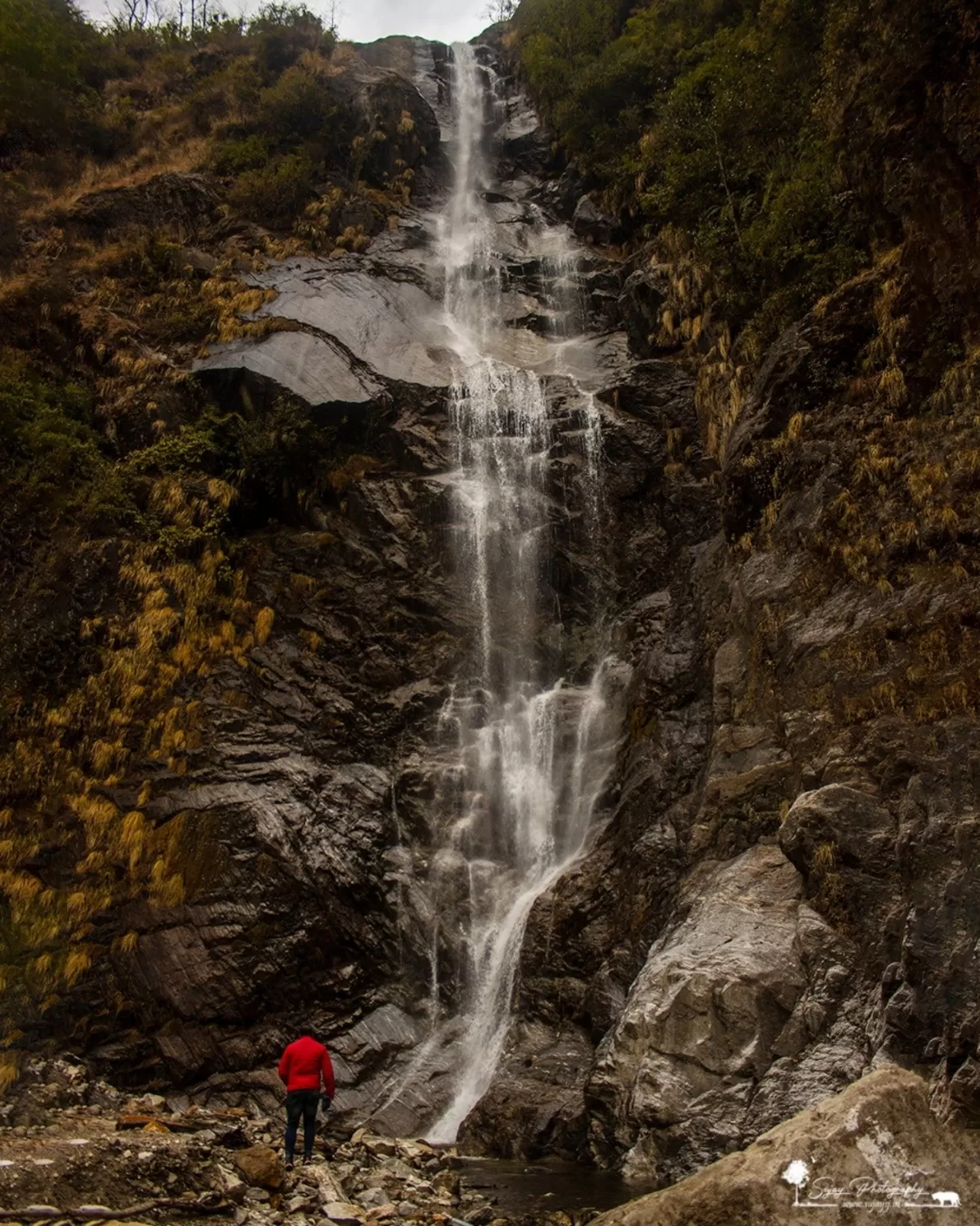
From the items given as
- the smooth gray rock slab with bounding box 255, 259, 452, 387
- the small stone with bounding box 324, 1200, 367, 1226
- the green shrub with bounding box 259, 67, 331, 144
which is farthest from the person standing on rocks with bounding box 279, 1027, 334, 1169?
the green shrub with bounding box 259, 67, 331, 144

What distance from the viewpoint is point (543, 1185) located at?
32.0 feet

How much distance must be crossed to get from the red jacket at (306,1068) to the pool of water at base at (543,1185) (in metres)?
1.90

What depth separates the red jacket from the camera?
372 inches

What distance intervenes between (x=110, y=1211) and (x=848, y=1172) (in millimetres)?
5104

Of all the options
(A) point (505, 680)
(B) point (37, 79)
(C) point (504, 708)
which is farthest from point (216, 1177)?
(B) point (37, 79)

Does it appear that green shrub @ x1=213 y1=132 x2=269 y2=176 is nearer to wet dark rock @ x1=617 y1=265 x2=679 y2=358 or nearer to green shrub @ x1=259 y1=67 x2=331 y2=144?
green shrub @ x1=259 y1=67 x2=331 y2=144

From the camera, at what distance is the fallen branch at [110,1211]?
653 centimetres

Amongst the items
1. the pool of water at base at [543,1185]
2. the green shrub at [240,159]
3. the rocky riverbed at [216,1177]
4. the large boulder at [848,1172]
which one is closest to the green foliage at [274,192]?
the green shrub at [240,159]

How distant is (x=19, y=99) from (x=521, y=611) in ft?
78.2

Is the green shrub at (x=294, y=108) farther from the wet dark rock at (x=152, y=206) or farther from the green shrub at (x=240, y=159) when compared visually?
the wet dark rock at (x=152, y=206)

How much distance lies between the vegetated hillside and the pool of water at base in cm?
656

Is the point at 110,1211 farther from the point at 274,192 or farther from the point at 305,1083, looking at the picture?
the point at 274,192

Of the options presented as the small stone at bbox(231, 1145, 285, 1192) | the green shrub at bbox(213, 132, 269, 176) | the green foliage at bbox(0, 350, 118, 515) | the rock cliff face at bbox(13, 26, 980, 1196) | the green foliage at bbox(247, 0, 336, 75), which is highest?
the green foliage at bbox(247, 0, 336, 75)

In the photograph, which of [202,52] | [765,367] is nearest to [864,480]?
[765,367]
